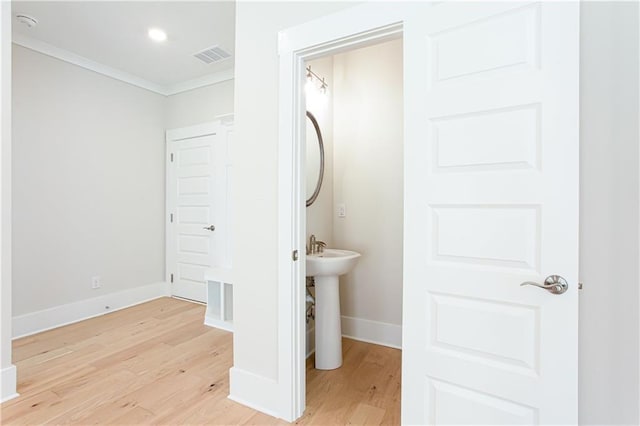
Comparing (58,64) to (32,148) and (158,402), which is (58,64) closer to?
(32,148)

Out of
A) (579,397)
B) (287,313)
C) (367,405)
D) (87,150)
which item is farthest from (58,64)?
(579,397)

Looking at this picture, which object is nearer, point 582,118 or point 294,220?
point 582,118

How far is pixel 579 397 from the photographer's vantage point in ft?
3.84

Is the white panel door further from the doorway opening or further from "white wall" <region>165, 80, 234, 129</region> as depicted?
"white wall" <region>165, 80, 234, 129</region>

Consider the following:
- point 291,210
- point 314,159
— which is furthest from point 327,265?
point 314,159

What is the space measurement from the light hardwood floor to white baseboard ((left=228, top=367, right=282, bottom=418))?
40mm

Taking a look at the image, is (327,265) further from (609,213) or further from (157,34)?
(157,34)

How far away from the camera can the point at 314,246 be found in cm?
257

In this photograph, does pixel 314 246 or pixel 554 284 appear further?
pixel 314 246

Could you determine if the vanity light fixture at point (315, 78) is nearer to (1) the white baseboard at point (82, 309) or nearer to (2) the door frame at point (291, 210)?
(2) the door frame at point (291, 210)

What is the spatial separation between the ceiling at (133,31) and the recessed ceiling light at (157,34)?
0.04 m

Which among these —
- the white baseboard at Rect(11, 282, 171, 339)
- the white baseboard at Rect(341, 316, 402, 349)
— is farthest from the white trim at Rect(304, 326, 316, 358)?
the white baseboard at Rect(11, 282, 171, 339)

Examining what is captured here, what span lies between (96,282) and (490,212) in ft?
12.5

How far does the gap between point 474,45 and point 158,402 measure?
245 cm
